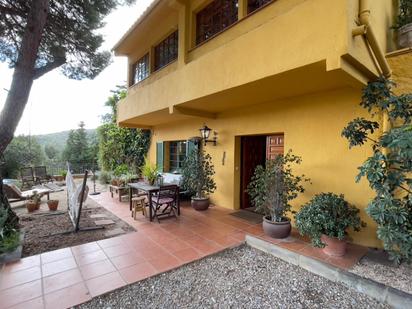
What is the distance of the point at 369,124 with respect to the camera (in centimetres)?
314

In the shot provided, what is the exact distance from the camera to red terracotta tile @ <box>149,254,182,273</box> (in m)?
3.25

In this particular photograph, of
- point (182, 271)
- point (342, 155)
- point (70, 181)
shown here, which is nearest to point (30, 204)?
point (70, 181)

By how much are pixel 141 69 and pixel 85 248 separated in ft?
24.0

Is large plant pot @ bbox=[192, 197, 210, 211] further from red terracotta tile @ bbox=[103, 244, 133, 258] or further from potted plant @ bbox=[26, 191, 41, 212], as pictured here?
potted plant @ bbox=[26, 191, 41, 212]

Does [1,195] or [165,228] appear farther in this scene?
[165,228]

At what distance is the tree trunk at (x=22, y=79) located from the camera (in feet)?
14.1

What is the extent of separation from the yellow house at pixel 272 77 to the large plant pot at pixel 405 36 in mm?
202

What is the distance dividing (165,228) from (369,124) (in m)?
4.28

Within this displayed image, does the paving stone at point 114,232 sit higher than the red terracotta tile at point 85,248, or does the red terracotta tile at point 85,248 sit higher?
the paving stone at point 114,232

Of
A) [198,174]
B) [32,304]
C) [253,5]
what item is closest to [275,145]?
[198,174]

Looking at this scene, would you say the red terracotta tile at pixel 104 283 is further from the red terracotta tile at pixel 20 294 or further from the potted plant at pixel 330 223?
the potted plant at pixel 330 223

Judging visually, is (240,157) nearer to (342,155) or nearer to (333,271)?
(342,155)

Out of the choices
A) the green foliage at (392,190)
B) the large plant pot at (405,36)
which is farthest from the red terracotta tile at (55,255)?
the large plant pot at (405,36)

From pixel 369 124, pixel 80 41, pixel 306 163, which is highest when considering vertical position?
pixel 80 41
